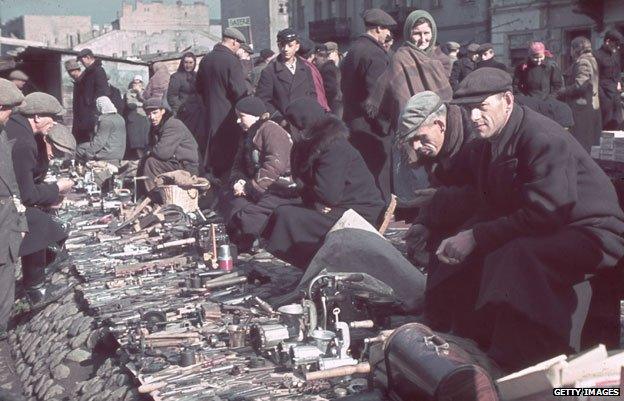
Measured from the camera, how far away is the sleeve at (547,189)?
15.6 ft

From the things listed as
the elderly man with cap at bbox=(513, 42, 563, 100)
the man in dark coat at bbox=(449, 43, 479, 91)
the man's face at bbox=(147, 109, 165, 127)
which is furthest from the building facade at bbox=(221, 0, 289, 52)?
the elderly man with cap at bbox=(513, 42, 563, 100)

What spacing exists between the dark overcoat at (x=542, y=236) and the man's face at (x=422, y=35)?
3541mm

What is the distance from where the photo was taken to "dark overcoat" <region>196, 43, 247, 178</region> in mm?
10945

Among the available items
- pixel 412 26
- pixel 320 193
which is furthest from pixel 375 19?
pixel 320 193

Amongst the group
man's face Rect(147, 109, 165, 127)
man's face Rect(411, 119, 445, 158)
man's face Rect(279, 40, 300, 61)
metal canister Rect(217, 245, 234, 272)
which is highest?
man's face Rect(279, 40, 300, 61)

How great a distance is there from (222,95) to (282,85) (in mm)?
897

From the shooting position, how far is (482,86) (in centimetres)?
499

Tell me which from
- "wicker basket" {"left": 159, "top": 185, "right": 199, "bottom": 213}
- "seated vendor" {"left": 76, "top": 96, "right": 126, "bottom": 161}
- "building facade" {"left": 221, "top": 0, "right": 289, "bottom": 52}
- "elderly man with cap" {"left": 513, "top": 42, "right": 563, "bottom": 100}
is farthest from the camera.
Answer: "building facade" {"left": 221, "top": 0, "right": 289, "bottom": 52}

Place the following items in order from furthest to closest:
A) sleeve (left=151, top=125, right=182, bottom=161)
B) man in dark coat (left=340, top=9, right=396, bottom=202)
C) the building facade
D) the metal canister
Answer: the building facade < sleeve (left=151, top=125, right=182, bottom=161) < man in dark coat (left=340, top=9, right=396, bottom=202) < the metal canister

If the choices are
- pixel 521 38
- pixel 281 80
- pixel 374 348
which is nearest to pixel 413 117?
pixel 374 348

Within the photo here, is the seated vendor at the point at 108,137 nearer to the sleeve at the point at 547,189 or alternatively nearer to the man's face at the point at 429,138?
the man's face at the point at 429,138

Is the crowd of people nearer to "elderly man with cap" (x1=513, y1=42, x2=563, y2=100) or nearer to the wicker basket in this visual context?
"elderly man with cap" (x1=513, y1=42, x2=563, y2=100)

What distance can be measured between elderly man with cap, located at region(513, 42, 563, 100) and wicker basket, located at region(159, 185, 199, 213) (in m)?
3.86

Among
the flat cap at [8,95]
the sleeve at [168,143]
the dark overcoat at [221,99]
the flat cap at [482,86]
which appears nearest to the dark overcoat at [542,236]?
the flat cap at [482,86]
